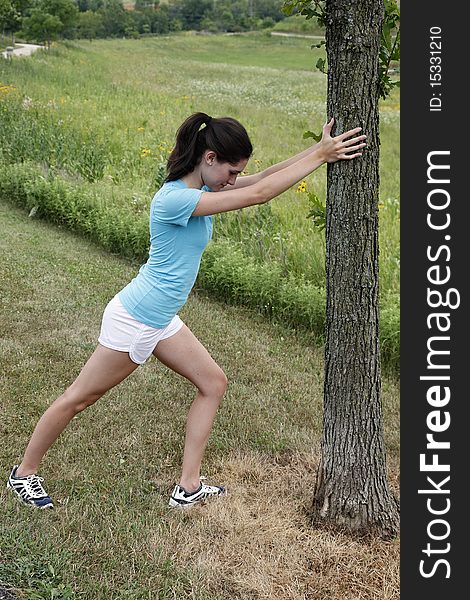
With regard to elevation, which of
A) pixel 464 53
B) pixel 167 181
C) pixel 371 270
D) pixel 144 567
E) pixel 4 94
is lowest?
pixel 144 567

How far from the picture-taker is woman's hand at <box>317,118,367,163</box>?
10.6 feet

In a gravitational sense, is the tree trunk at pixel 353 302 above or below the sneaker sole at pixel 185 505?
above

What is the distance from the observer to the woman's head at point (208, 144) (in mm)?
3334

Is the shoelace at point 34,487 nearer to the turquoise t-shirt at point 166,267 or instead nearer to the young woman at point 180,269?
the young woman at point 180,269

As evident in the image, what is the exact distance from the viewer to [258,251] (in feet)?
24.4

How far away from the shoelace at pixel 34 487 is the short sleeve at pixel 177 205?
4.43 ft

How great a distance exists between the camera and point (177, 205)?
3295 millimetres

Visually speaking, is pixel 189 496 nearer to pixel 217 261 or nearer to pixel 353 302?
pixel 353 302

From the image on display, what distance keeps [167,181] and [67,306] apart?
3.42m

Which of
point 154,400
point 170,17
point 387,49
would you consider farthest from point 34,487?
point 170,17

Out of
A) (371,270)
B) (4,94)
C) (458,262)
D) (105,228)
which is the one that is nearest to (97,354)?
(371,270)

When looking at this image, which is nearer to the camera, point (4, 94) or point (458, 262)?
point (458, 262)

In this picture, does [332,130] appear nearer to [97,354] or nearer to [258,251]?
[97,354]

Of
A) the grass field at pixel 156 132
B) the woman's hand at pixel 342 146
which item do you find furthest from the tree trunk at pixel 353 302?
the grass field at pixel 156 132
